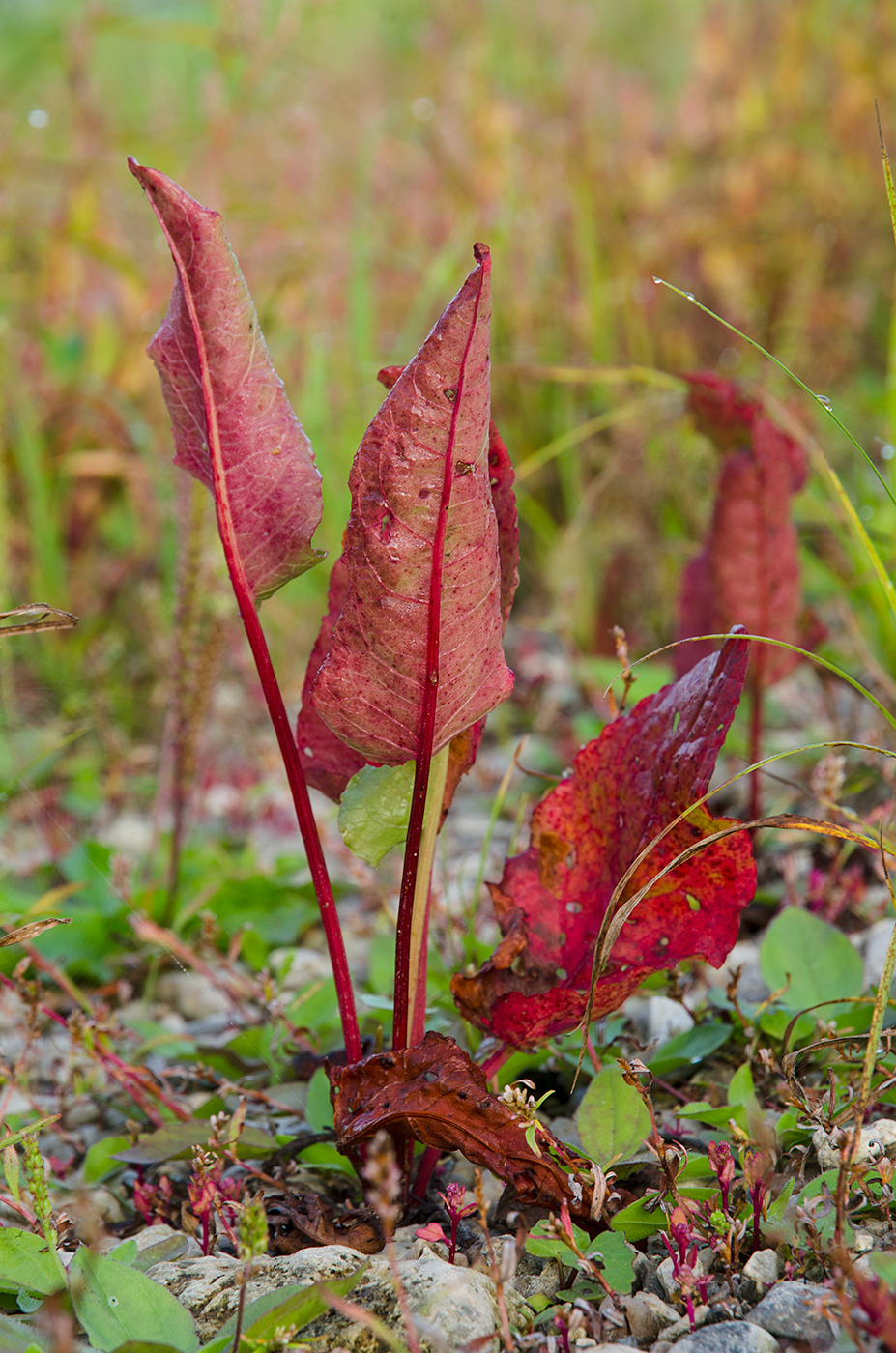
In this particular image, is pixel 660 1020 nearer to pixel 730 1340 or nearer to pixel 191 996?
pixel 730 1340

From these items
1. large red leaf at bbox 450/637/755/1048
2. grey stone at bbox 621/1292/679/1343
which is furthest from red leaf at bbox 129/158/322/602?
grey stone at bbox 621/1292/679/1343

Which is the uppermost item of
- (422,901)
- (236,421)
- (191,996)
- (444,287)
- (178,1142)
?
(444,287)

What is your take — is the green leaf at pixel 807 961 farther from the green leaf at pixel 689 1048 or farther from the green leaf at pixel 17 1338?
the green leaf at pixel 17 1338

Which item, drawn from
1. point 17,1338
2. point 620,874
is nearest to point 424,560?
point 620,874

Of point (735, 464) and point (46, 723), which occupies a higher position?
point (735, 464)

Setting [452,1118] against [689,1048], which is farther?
[689,1048]

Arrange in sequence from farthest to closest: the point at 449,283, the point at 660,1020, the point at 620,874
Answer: the point at 449,283 < the point at 660,1020 < the point at 620,874

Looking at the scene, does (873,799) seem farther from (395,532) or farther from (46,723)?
(46,723)

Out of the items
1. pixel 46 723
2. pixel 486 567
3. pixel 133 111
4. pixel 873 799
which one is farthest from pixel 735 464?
pixel 133 111
